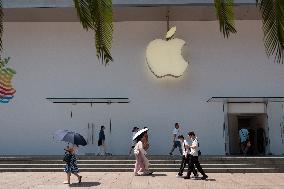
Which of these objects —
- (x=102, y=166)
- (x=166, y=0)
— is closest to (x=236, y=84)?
(x=166, y=0)

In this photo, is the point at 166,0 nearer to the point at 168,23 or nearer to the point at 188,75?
the point at 168,23

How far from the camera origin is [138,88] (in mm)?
21203

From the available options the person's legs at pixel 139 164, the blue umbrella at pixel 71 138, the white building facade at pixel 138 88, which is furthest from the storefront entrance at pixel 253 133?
the blue umbrella at pixel 71 138

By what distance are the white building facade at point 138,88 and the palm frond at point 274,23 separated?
1625cm

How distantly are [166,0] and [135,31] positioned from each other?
9.19ft

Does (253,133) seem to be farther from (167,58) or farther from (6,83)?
(6,83)

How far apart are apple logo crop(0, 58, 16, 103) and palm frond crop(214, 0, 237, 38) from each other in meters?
18.0

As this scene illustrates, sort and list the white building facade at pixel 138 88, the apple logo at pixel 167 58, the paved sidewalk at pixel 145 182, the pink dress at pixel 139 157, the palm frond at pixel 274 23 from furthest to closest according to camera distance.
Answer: the white building facade at pixel 138 88, the apple logo at pixel 167 58, the pink dress at pixel 139 157, the paved sidewalk at pixel 145 182, the palm frond at pixel 274 23

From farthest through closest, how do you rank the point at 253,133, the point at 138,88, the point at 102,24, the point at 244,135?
the point at 253,133, the point at 138,88, the point at 244,135, the point at 102,24

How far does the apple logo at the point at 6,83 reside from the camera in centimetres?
2133

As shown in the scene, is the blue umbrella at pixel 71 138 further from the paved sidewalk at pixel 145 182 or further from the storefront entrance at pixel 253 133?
the storefront entrance at pixel 253 133

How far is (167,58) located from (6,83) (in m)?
8.39

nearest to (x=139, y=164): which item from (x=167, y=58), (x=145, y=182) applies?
(x=145, y=182)

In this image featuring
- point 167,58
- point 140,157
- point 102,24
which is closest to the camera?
point 102,24
